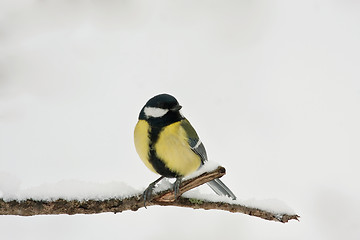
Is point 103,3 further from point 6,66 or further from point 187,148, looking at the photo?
point 187,148

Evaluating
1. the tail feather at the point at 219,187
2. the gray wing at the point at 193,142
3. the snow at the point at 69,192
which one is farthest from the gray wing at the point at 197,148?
the snow at the point at 69,192

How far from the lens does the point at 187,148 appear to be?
1.99 meters

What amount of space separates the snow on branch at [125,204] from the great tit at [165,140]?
99 mm

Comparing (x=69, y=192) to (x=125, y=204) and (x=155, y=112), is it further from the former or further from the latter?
(x=155, y=112)

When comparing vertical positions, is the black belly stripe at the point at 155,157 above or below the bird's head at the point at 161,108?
below

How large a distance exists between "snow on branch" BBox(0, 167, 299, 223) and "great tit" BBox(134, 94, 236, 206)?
0.10m

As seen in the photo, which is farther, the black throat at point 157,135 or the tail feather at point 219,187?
the tail feather at point 219,187

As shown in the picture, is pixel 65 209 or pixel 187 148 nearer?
pixel 65 209

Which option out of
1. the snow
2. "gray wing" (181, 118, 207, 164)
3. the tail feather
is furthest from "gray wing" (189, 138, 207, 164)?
the snow

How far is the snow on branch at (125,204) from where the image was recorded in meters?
1.62

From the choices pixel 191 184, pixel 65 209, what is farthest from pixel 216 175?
pixel 65 209

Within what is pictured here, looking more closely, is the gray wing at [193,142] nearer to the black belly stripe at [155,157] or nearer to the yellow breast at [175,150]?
the yellow breast at [175,150]

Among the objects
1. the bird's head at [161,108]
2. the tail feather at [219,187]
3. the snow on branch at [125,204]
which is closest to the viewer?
the snow on branch at [125,204]

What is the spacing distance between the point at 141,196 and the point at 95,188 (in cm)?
21
